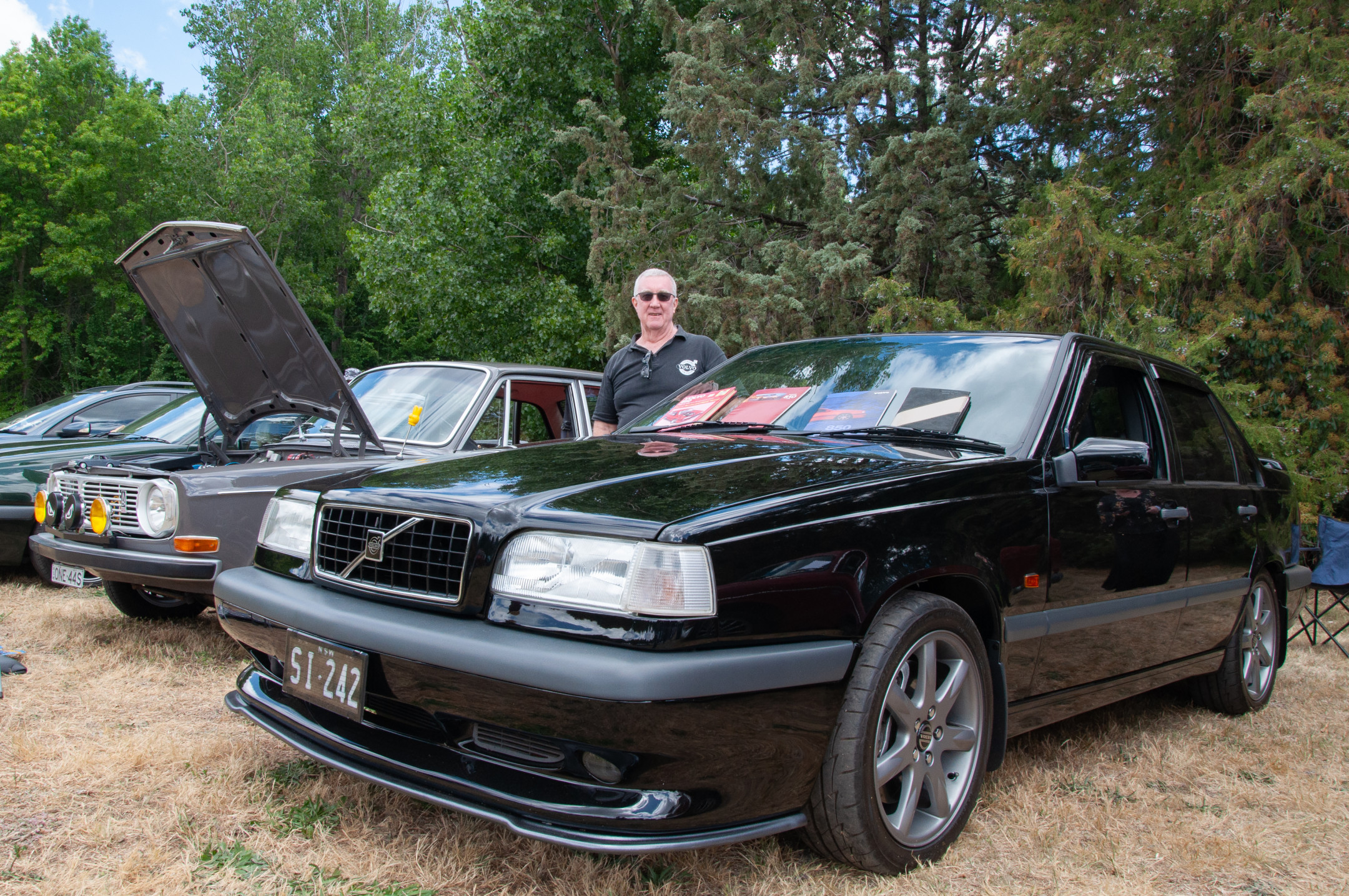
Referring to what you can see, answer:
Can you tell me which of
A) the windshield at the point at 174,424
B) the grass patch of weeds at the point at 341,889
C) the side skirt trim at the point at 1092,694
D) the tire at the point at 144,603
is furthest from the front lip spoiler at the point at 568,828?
the windshield at the point at 174,424

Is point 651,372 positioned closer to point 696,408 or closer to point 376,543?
point 696,408

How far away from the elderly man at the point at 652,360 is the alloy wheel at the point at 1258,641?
2.71 metres

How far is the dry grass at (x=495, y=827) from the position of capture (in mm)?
2295

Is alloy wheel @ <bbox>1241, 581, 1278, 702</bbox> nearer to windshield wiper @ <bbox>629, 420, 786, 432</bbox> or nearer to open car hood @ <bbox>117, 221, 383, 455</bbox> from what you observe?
windshield wiper @ <bbox>629, 420, 786, 432</bbox>

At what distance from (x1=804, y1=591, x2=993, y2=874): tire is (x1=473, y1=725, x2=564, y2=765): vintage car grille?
0.65 meters

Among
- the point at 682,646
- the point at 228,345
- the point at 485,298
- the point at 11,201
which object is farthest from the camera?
the point at 11,201

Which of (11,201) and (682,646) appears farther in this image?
(11,201)

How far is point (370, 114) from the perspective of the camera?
25.8m

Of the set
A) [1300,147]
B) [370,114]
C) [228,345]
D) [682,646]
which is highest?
[370,114]

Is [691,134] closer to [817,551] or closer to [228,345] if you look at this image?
[228,345]

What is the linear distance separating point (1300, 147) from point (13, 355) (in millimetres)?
34559

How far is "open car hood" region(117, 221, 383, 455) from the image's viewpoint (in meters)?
4.47

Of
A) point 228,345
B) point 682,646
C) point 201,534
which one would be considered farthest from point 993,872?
point 228,345

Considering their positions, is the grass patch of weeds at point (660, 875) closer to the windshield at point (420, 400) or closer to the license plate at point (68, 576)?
the windshield at point (420, 400)
